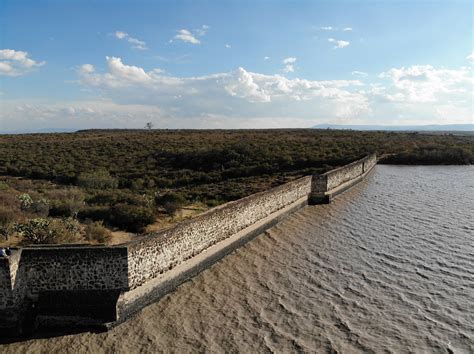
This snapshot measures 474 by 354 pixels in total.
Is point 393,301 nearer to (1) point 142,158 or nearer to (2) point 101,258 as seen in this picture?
(2) point 101,258

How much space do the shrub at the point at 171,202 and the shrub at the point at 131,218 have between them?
1.68 m

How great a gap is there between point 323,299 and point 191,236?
13.3 feet

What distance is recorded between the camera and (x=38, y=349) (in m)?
7.99

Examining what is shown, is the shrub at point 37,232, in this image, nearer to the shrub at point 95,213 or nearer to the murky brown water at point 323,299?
the shrub at point 95,213

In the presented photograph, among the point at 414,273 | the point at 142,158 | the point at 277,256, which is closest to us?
the point at 414,273

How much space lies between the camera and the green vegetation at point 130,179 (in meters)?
15.8

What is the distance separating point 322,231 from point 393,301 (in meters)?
6.43

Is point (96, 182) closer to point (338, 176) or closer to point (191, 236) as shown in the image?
point (338, 176)

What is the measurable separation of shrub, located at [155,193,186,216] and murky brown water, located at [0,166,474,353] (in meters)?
4.68

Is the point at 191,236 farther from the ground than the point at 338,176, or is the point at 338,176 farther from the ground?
the point at 338,176

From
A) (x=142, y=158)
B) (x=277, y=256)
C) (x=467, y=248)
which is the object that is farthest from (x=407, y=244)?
(x=142, y=158)

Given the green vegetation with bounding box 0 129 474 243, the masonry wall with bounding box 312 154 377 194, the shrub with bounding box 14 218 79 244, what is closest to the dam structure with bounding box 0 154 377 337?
the shrub with bounding box 14 218 79 244

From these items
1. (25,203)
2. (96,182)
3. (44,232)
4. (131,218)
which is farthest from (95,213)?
(96,182)

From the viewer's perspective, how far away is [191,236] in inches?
459
